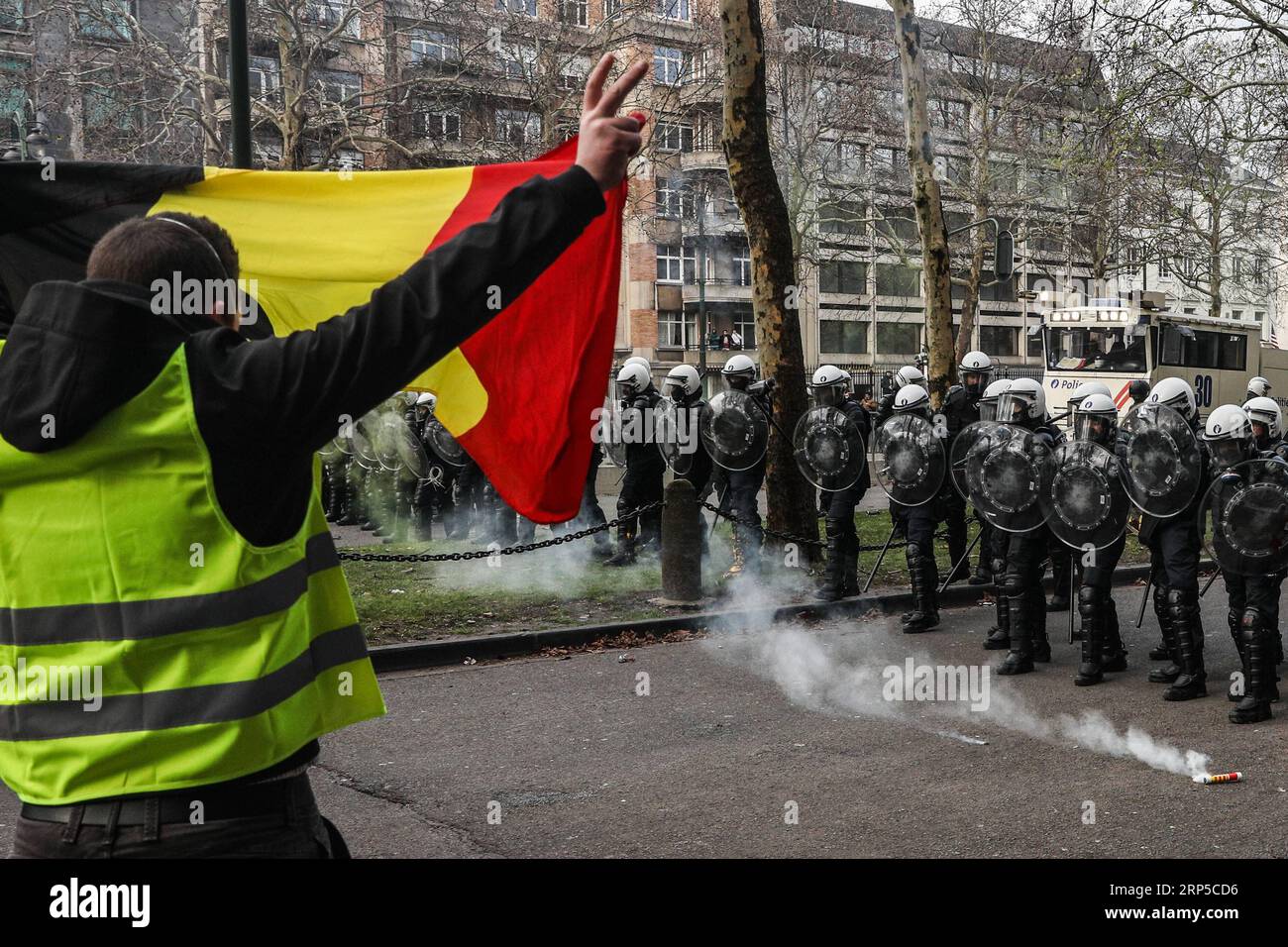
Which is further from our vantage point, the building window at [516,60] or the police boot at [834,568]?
the building window at [516,60]

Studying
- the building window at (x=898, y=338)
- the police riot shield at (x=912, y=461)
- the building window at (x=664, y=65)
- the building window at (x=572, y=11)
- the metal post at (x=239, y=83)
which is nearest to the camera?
the metal post at (x=239, y=83)

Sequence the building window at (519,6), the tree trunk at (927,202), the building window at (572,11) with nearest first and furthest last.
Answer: the tree trunk at (927,202)
the building window at (572,11)
the building window at (519,6)

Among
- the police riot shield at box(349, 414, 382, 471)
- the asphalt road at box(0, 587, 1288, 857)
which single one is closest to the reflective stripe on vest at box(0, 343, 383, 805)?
the asphalt road at box(0, 587, 1288, 857)

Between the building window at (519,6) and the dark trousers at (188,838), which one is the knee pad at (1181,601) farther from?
the building window at (519,6)

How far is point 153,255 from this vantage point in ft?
6.47

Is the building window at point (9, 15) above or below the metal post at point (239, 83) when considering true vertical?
above

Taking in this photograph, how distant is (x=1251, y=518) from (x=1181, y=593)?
819 mm

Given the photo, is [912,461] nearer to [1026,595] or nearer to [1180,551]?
[1026,595]

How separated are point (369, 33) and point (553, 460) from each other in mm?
33805

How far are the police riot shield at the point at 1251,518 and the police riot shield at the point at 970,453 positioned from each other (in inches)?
87.8

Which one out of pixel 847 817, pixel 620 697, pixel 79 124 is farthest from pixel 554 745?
pixel 79 124

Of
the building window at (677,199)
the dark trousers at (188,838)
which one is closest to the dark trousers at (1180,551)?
the dark trousers at (188,838)

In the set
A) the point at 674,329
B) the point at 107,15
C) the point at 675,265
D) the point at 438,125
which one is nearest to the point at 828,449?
the point at 107,15

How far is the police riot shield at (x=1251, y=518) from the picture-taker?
7.22 metres
